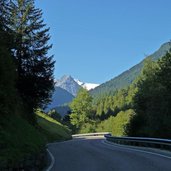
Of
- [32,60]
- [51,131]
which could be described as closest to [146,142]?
[32,60]

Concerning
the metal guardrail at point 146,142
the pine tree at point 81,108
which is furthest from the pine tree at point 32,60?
the pine tree at point 81,108

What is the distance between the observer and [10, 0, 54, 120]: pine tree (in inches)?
1693

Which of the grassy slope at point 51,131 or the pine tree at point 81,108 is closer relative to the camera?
the grassy slope at point 51,131

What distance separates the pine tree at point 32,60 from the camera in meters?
43.0

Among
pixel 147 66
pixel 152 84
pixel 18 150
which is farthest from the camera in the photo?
pixel 147 66

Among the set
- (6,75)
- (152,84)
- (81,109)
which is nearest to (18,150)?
(6,75)

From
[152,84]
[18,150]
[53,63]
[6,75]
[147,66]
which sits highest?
[147,66]

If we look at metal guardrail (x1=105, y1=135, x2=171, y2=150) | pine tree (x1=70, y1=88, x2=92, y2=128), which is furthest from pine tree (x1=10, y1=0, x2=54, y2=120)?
pine tree (x1=70, y1=88, x2=92, y2=128)

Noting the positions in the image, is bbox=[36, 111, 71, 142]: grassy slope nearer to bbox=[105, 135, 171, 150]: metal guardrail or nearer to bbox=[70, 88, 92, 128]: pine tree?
bbox=[105, 135, 171, 150]: metal guardrail

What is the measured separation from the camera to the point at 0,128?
15.5 metres

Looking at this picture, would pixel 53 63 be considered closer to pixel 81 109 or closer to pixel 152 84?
pixel 152 84

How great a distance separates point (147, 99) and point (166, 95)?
2.54m

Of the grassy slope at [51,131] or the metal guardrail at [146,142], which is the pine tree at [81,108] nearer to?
the grassy slope at [51,131]

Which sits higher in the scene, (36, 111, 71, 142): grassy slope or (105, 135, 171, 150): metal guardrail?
(36, 111, 71, 142): grassy slope
